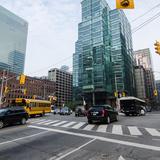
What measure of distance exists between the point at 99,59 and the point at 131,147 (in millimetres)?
76393

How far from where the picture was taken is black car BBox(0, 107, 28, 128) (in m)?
14.3

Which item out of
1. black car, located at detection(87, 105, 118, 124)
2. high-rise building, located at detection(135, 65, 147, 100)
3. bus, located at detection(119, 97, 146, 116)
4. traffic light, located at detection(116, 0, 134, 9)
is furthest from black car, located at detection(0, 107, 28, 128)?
high-rise building, located at detection(135, 65, 147, 100)

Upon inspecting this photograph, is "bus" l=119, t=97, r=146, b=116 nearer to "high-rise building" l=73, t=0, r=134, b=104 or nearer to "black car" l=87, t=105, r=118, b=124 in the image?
"black car" l=87, t=105, r=118, b=124

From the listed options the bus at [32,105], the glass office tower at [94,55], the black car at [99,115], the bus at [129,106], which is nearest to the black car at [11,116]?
the black car at [99,115]

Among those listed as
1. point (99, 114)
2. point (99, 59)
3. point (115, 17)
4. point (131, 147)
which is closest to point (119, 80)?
point (99, 59)

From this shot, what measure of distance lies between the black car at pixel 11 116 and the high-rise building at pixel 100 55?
208 feet

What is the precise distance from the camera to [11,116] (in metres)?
15.2

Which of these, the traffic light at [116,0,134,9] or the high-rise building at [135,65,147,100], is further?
the high-rise building at [135,65,147,100]

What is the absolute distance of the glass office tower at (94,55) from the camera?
263 feet

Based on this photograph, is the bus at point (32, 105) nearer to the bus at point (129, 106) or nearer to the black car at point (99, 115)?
the black car at point (99, 115)

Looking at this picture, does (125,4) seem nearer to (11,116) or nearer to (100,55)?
(11,116)

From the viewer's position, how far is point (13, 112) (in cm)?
1566

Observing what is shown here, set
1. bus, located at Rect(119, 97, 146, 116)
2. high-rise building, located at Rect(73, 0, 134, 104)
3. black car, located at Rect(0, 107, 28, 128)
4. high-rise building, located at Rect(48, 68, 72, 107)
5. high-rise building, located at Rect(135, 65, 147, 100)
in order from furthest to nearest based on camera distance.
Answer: high-rise building, located at Rect(48, 68, 72, 107)
high-rise building, located at Rect(135, 65, 147, 100)
high-rise building, located at Rect(73, 0, 134, 104)
bus, located at Rect(119, 97, 146, 116)
black car, located at Rect(0, 107, 28, 128)

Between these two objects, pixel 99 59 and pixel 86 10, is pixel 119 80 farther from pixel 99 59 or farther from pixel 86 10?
pixel 86 10
